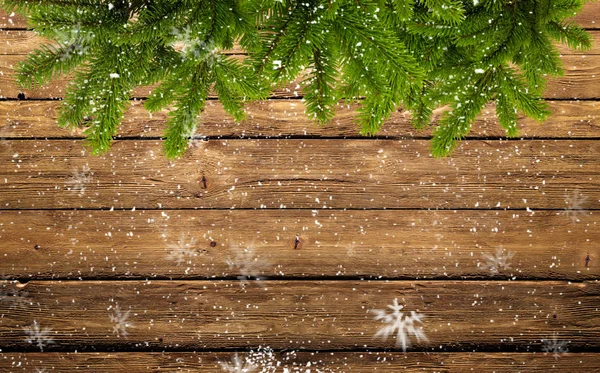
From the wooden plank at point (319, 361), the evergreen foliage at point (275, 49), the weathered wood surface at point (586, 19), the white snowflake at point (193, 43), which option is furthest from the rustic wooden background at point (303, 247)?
the white snowflake at point (193, 43)

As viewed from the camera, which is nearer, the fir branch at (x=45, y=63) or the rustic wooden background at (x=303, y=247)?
the fir branch at (x=45, y=63)

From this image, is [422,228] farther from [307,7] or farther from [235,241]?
[307,7]

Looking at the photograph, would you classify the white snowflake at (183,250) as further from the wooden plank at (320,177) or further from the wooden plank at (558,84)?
the wooden plank at (558,84)

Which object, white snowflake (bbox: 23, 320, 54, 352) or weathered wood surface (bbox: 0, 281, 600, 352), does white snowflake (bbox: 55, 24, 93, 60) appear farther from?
white snowflake (bbox: 23, 320, 54, 352)

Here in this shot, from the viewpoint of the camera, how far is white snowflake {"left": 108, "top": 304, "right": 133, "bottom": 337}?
121cm

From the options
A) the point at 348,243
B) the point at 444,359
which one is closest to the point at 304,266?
the point at 348,243

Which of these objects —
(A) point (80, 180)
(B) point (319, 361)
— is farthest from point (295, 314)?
(A) point (80, 180)

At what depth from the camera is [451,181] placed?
122 centimetres

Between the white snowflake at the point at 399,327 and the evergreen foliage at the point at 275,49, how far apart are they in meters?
0.66

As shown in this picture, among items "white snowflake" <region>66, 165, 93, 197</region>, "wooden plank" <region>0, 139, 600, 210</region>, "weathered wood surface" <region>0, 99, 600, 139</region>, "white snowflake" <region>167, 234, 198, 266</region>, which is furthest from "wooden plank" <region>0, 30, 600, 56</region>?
"white snowflake" <region>167, 234, 198, 266</region>

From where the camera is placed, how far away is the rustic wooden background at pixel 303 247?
1205 mm

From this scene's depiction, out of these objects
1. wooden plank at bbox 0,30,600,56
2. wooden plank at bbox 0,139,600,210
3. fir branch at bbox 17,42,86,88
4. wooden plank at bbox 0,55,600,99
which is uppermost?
wooden plank at bbox 0,30,600,56

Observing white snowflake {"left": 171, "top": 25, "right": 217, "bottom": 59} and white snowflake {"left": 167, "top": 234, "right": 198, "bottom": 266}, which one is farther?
white snowflake {"left": 167, "top": 234, "right": 198, "bottom": 266}

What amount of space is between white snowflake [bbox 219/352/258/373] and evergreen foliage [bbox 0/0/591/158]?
77 centimetres
